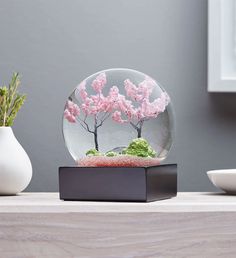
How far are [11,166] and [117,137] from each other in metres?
0.23

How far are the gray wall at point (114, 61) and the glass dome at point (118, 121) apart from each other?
0.29 meters

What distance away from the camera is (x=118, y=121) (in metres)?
1.20

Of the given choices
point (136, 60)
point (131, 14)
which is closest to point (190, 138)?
point (136, 60)

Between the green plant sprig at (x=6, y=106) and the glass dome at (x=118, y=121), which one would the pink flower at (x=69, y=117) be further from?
the green plant sprig at (x=6, y=106)

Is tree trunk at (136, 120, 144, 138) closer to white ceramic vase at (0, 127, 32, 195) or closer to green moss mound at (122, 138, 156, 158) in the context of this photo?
green moss mound at (122, 138, 156, 158)

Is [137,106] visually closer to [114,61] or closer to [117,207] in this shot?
[117,207]

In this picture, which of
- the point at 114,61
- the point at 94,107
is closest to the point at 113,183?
the point at 94,107

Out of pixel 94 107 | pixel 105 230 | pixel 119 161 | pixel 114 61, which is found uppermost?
pixel 114 61

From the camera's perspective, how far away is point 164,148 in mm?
1231

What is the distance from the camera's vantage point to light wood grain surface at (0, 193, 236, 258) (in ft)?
3.52

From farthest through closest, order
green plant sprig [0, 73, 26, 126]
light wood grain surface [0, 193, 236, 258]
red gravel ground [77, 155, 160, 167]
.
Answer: green plant sprig [0, 73, 26, 126] → red gravel ground [77, 155, 160, 167] → light wood grain surface [0, 193, 236, 258]

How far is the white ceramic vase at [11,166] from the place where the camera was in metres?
1.27

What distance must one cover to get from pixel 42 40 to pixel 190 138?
0.42 m

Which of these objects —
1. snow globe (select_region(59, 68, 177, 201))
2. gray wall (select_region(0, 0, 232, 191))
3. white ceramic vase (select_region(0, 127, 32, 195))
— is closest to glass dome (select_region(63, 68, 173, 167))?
snow globe (select_region(59, 68, 177, 201))
